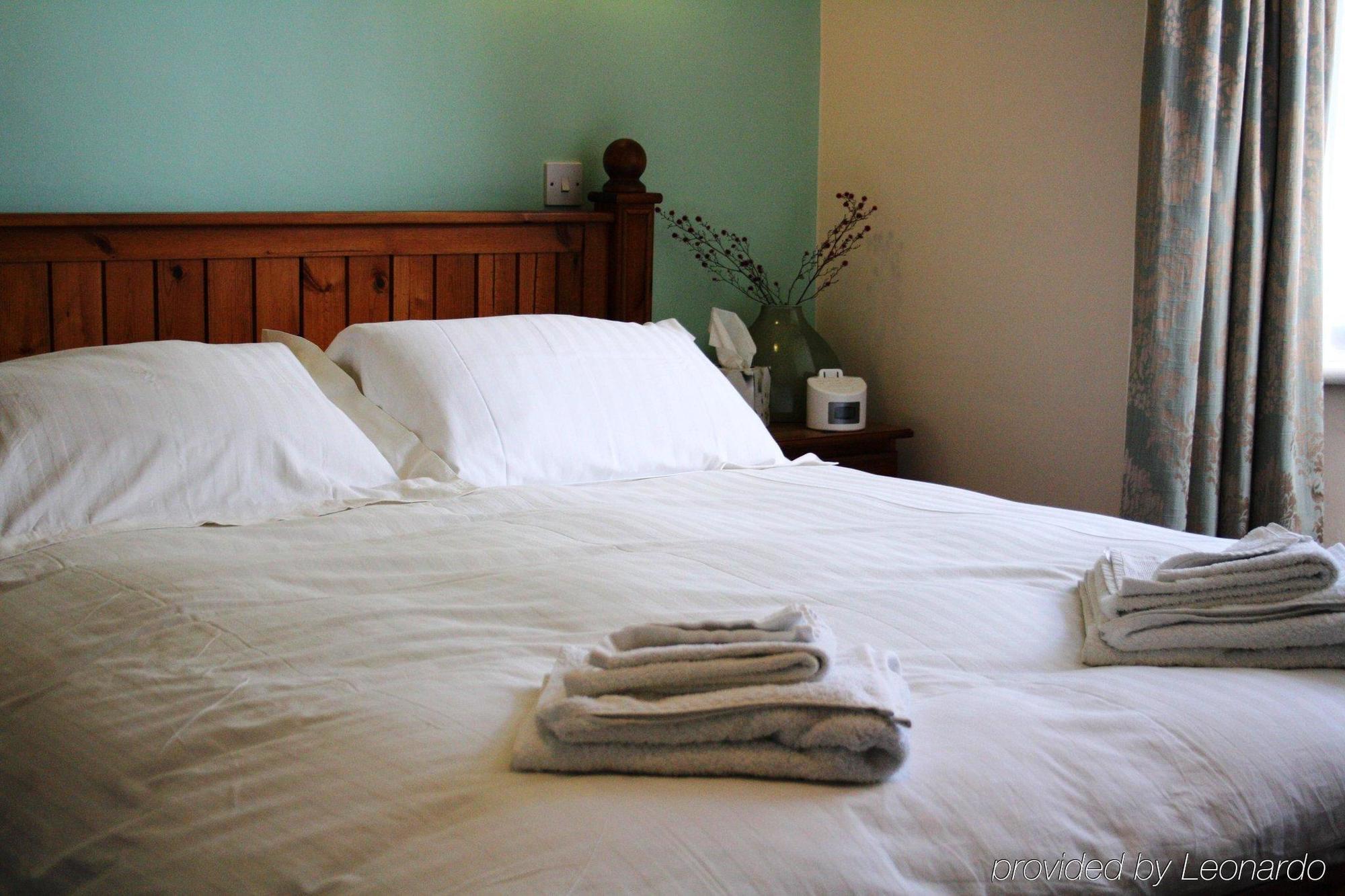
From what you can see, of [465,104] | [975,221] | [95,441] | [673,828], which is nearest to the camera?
[673,828]

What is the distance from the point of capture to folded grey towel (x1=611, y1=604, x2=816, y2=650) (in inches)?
43.9

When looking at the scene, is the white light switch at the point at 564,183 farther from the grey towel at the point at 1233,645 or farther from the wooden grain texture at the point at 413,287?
the grey towel at the point at 1233,645

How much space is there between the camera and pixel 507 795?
3.27 feet

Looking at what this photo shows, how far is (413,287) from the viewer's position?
280 centimetres

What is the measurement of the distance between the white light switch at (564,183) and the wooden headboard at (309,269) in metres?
0.06

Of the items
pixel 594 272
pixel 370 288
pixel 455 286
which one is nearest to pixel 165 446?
pixel 370 288

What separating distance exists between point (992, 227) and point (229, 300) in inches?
71.0

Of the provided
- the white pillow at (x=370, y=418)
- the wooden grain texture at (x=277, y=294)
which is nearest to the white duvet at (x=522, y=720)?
the white pillow at (x=370, y=418)

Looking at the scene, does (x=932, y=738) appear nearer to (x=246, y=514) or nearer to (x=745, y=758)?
(x=745, y=758)

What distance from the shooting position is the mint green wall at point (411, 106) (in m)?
2.43

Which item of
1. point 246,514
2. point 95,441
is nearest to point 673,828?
point 246,514

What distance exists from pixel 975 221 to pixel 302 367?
1721 mm

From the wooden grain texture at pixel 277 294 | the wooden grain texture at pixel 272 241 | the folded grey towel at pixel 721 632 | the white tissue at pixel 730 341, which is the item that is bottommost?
the folded grey towel at pixel 721 632

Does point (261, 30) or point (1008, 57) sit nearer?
point (261, 30)
